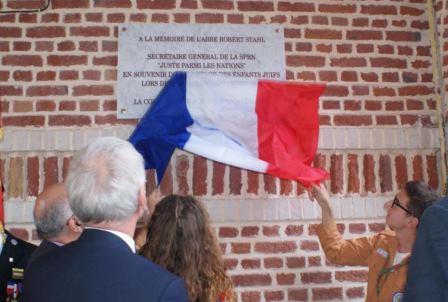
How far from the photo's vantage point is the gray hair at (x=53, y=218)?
8.05ft

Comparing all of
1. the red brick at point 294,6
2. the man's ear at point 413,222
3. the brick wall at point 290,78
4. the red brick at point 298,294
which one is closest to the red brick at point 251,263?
the brick wall at point 290,78

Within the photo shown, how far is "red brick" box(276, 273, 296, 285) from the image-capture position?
3.25 meters

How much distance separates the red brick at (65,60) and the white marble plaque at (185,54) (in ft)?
0.78

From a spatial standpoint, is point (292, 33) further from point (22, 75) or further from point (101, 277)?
point (101, 277)

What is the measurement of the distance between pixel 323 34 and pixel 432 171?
114 cm

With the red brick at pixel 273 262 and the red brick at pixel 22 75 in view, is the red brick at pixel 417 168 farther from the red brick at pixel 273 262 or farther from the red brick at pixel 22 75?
the red brick at pixel 22 75

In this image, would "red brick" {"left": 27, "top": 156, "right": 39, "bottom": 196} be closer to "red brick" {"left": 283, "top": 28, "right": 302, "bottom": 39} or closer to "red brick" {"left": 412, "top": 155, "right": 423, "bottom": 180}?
"red brick" {"left": 283, "top": 28, "right": 302, "bottom": 39}

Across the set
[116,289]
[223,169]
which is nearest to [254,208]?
[223,169]

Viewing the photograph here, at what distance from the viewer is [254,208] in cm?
330

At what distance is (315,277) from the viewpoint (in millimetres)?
3285

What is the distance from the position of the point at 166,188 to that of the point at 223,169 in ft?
1.22

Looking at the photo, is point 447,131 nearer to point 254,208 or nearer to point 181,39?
point 254,208

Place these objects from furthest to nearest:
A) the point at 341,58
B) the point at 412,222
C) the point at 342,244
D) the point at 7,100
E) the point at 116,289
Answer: the point at 341,58 < the point at 7,100 < the point at 342,244 < the point at 412,222 < the point at 116,289

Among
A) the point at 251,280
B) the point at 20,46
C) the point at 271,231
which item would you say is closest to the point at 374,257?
the point at 271,231
